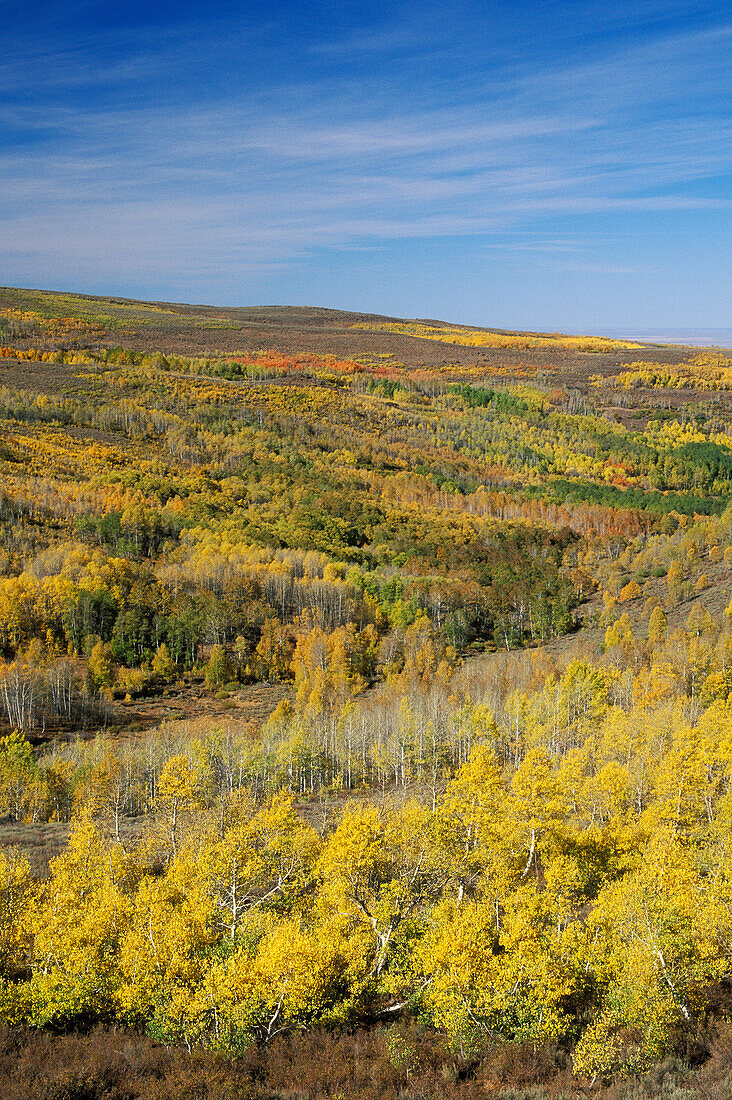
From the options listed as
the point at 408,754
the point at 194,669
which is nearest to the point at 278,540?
the point at 194,669

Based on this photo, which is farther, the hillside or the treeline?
the hillside

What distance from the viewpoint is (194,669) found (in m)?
111

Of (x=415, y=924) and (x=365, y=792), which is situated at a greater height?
(x=415, y=924)

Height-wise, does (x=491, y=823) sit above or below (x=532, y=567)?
above

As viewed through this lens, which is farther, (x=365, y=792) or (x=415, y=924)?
(x=365, y=792)

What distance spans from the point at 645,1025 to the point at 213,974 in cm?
1417

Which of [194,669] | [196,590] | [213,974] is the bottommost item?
[194,669]

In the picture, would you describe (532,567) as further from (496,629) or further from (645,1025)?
(645,1025)

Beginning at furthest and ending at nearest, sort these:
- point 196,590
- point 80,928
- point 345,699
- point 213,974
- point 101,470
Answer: point 101,470 < point 196,590 < point 345,699 < point 80,928 < point 213,974

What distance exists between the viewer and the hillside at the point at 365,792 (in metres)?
25.2

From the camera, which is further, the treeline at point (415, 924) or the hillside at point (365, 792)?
the hillside at point (365, 792)

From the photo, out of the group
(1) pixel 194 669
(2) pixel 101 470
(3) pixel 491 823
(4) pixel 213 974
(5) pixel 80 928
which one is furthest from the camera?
(2) pixel 101 470

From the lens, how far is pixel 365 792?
233 feet

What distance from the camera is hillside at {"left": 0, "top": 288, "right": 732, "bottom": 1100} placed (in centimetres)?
2517
